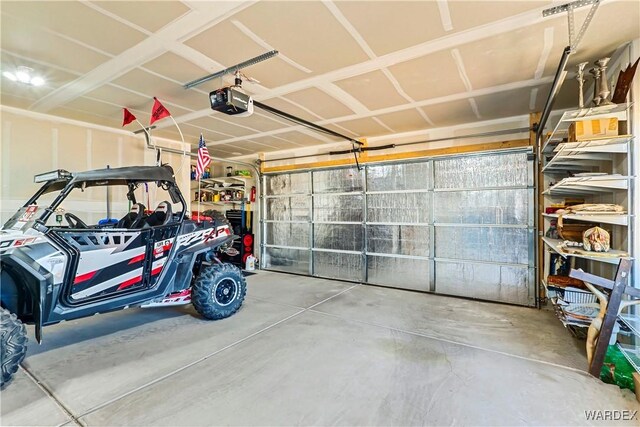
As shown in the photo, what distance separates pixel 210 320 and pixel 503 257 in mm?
4411

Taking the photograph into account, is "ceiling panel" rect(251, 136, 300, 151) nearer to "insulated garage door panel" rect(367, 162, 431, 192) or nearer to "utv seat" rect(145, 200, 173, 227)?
"insulated garage door panel" rect(367, 162, 431, 192)

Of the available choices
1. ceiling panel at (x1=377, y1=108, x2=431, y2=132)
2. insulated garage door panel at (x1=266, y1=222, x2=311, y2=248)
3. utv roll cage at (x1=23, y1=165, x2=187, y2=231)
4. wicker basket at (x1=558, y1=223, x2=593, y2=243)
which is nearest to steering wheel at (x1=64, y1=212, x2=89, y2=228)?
utv roll cage at (x1=23, y1=165, x2=187, y2=231)

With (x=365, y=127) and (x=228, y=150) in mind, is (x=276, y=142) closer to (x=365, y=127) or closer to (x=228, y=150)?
(x=228, y=150)

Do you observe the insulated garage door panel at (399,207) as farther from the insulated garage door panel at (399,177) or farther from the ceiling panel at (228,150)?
the ceiling panel at (228,150)

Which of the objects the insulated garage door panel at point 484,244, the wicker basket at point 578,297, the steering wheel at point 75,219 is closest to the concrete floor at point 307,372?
the wicker basket at point 578,297

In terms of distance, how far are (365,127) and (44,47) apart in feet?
13.5

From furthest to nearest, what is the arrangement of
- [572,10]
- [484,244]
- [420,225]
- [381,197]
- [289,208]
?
[289,208], [381,197], [420,225], [484,244], [572,10]

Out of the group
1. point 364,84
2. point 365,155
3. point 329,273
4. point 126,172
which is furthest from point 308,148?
point 126,172

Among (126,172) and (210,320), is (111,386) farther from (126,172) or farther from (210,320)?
(126,172)

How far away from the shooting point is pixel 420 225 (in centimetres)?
516

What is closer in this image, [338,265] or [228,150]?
[338,265]

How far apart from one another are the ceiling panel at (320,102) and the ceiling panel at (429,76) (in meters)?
0.93

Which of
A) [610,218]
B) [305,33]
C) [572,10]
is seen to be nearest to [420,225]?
[610,218]

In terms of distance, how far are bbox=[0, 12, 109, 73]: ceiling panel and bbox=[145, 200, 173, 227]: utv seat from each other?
5.24ft
